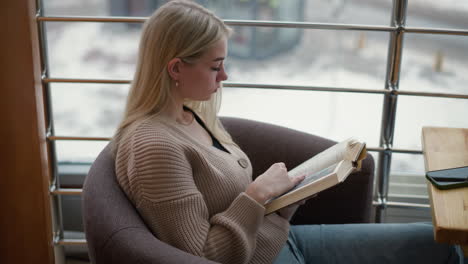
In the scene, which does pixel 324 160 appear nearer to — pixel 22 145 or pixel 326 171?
pixel 326 171

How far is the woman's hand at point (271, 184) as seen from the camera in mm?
1272

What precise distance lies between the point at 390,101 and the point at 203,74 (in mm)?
779

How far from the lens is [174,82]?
4.34 feet

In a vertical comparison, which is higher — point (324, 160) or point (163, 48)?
point (163, 48)

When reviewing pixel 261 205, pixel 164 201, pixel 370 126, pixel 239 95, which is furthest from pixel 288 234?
pixel 239 95

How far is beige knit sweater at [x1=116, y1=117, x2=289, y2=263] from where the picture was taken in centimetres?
115

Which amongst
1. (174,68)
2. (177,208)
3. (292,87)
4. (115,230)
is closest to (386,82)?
(292,87)

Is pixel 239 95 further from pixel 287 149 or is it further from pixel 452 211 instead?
pixel 452 211

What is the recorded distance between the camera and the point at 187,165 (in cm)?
121

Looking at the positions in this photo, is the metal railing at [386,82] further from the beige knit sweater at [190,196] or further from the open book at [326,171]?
the beige knit sweater at [190,196]

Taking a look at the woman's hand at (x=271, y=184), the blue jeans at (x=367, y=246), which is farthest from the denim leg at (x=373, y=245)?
the woman's hand at (x=271, y=184)

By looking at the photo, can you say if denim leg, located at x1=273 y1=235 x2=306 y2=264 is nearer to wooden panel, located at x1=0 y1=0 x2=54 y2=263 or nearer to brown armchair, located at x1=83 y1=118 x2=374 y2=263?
brown armchair, located at x1=83 y1=118 x2=374 y2=263

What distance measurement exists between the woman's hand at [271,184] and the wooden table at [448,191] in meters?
0.33

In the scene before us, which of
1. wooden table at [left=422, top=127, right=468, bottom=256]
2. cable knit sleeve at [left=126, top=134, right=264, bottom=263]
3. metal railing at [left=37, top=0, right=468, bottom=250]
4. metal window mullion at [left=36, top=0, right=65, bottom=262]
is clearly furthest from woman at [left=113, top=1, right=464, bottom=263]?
metal window mullion at [left=36, top=0, right=65, bottom=262]
